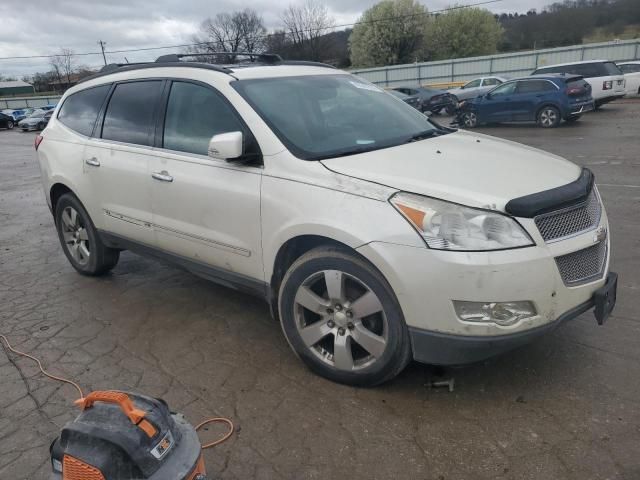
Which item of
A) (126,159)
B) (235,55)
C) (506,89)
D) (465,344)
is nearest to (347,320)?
(465,344)

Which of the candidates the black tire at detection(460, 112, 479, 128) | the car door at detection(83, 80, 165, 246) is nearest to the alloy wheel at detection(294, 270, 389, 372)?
the car door at detection(83, 80, 165, 246)

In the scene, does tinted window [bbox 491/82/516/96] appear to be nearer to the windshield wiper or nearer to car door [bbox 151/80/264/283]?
the windshield wiper

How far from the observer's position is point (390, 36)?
60969 millimetres

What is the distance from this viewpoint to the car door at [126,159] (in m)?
4.08

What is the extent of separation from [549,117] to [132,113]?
15.0 m

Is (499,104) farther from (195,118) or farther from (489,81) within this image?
(195,118)

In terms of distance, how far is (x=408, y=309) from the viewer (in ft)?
8.87

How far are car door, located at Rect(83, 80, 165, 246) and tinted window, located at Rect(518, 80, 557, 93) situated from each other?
1470 centimetres

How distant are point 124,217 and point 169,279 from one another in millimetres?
937

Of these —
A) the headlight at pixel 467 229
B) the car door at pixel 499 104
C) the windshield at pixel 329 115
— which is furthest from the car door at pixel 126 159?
the car door at pixel 499 104

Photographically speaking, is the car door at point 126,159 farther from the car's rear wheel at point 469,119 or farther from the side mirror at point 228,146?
the car's rear wheel at point 469,119

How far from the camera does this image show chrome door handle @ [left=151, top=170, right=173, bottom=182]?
3.80m

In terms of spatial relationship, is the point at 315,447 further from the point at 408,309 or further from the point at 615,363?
the point at 615,363

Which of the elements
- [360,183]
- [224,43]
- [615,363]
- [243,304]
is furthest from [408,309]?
[224,43]
